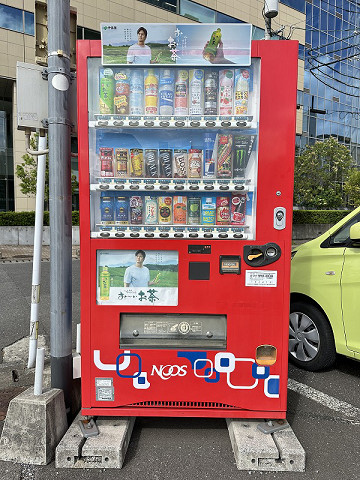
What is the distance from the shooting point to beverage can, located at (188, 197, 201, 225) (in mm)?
2514

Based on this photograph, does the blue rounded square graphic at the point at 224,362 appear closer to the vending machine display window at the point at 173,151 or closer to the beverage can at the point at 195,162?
the vending machine display window at the point at 173,151

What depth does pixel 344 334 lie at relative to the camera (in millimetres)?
3309

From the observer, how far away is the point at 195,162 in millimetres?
2469

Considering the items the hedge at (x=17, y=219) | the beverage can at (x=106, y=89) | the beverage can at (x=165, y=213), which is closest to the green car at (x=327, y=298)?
the beverage can at (x=165, y=213)

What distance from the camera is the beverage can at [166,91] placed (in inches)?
94.6

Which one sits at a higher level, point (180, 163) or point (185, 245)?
point (180, 163)

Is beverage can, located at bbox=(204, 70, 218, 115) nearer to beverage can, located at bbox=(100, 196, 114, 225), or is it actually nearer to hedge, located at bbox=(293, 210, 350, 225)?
beverage can, located at bbox=(100, 196, 114, 225)

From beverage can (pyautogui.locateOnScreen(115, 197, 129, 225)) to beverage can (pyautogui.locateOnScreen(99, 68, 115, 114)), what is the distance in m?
0.60

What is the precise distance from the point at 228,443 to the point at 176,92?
2.48 metres

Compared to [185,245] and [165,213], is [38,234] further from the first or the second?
[185,245]

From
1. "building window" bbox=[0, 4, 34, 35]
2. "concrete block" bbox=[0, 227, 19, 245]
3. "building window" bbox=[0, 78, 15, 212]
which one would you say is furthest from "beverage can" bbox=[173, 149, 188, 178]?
"building window" bbox=[0, 78, 15, 212]

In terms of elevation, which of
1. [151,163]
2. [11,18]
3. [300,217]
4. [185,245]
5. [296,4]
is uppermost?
[296,4]

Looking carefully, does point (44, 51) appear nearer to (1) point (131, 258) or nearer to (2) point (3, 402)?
(1) point (131, 258)

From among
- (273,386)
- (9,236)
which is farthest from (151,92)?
(9,236)
